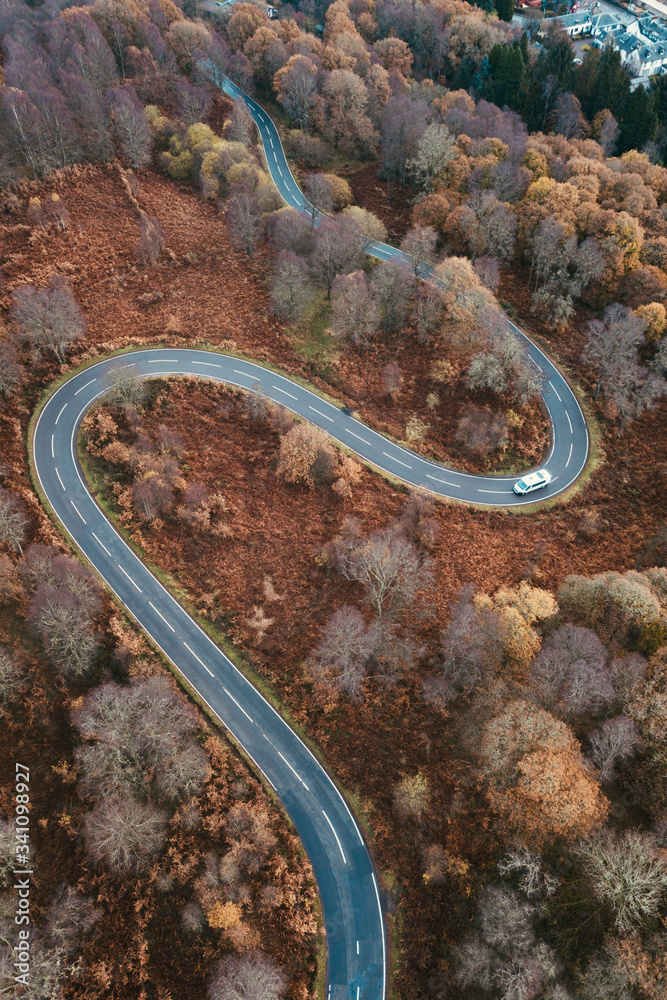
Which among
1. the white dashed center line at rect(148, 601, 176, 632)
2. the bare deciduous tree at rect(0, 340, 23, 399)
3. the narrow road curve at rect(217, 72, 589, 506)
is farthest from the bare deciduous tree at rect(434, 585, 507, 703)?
the bare deciduous tree at rect(0, 340, 23, 399)

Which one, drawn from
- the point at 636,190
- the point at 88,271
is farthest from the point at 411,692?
the point at 636,190

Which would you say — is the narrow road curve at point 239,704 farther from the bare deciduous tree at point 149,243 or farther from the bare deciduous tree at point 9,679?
the bare deciduous tree at point 149,243

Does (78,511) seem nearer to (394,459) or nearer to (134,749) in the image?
(134,749)

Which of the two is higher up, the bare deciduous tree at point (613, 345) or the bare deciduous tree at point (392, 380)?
the bare deciduous tree at point (613, 345)

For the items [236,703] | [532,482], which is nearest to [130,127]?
[532,482]

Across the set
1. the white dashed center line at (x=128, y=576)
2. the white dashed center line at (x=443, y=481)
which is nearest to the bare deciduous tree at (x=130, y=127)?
the white dashed center line at (x=443, y=481)
